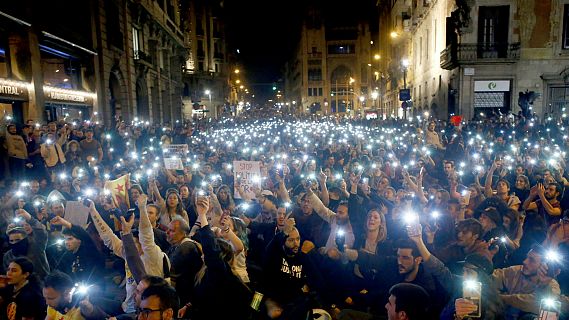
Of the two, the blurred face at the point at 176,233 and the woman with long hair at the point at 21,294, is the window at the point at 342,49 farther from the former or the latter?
the woman with long hair at the point at 21,294

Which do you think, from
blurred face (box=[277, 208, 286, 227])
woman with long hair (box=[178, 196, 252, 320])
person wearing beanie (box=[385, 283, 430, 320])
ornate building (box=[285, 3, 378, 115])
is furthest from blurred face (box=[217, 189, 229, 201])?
ornate building (box=[285, 3, 378, 115])

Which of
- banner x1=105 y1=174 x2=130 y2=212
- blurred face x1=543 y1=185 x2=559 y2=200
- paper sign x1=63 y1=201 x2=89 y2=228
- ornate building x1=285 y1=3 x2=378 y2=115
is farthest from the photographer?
ornate building x1=285 y1=3 x2=378 y2=115

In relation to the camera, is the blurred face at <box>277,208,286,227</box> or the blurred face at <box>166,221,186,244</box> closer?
the blurred face at <box>166,221,186,244</box>

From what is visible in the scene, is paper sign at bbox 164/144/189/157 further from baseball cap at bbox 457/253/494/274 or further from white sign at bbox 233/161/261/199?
baseball cap at bbox 457/253/494/274

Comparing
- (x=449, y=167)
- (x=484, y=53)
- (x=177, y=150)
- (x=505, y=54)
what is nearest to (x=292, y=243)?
(x=449, y=167)

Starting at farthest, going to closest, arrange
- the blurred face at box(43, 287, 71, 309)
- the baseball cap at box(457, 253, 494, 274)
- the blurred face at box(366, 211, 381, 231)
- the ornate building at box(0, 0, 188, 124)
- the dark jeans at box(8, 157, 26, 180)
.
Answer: the ornate building at box(0, 0, 188, 124) < the dark jeans at box(8, 157, 26, 180) < the blurred face at box(366, 211, 381, 231) < the baseball cap at box(457, 253, 494, 274) < the blurred face at box(43, 287, 71, 309)

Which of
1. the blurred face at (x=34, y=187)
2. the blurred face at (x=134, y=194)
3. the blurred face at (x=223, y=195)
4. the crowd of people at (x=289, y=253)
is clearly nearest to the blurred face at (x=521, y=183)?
the crowd of people at (x=289, y=253)

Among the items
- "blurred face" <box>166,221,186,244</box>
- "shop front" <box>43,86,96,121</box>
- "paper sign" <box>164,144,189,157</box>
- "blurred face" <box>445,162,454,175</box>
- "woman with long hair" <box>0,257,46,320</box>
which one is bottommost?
"woman with long hair" <box>0,257,46,320</box>

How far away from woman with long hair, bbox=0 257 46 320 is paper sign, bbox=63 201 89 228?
6.55ft

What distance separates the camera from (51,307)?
426cm

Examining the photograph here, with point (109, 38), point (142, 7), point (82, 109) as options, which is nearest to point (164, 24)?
point (142, 7)

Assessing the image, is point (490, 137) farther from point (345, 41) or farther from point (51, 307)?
point (345, 41)

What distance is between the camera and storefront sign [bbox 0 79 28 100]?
15476mm

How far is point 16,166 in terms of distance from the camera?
1105 centimetres
